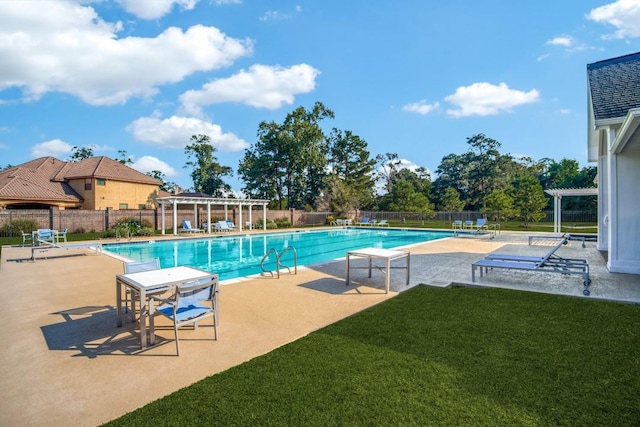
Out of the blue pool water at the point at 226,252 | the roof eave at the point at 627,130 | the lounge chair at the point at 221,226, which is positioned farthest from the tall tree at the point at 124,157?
the roof eave at the point at 627,130

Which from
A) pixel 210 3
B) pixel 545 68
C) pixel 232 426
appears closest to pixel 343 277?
pixel 232 426

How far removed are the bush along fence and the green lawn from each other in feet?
55.2

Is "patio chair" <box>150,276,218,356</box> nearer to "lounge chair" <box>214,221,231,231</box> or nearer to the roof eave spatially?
the roof eave

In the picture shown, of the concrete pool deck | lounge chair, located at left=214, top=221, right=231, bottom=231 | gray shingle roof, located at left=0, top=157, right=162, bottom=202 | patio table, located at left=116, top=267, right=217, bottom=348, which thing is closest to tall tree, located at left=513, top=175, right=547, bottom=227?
the concrete pool deck

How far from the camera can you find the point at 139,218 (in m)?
22.8

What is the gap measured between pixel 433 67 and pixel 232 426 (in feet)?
77.4

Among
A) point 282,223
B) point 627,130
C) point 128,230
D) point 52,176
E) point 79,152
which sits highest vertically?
point 79,152

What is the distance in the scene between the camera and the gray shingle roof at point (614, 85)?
7324mm

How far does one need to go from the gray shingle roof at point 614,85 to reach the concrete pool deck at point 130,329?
141 inches

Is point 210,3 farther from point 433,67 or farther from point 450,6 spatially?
point 433,67

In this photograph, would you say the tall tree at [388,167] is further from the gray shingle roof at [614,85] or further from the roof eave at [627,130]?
the roof eave at [627,130]

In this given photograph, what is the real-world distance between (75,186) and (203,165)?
14.5m

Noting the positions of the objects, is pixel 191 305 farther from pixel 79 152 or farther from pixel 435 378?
pixel 79 152

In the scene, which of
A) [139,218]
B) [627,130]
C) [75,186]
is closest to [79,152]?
[75,186]
